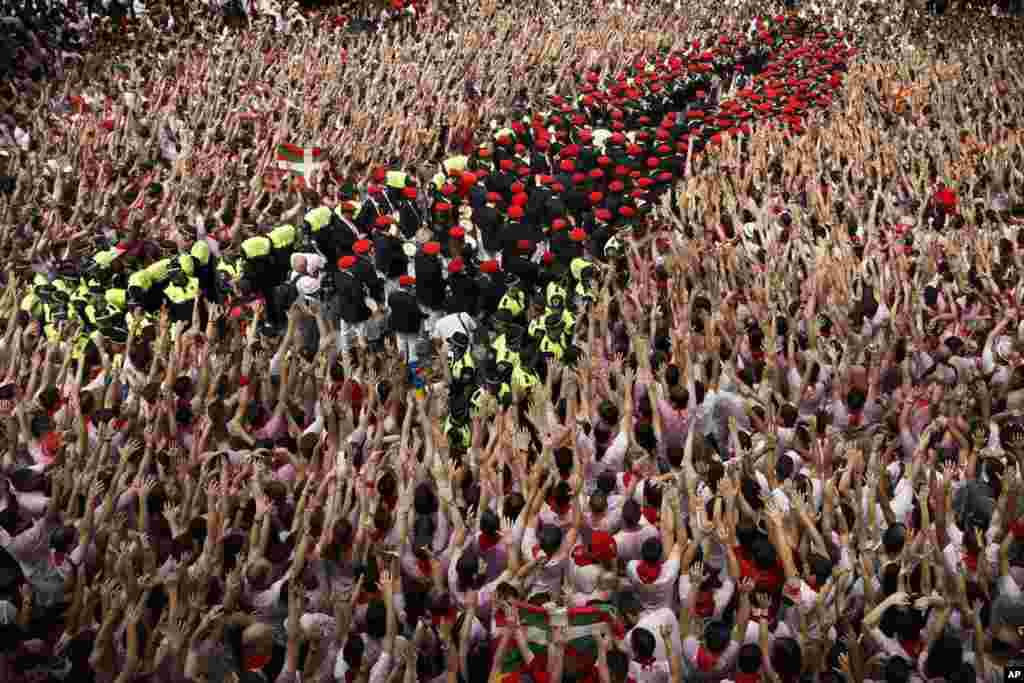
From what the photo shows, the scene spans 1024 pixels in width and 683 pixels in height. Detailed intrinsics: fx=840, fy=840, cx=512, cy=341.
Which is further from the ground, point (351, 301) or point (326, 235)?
point (326, 235)

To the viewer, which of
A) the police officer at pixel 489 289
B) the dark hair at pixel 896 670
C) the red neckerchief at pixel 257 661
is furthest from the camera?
the police officer at pixel 489 289

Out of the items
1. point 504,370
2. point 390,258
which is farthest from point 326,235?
point 504,370

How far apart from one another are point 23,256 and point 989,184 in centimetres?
1027

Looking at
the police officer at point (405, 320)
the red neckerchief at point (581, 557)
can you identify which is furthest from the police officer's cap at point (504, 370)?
the red neckerchief at point (581, 557)

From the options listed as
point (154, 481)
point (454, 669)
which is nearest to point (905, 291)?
point (454, 669)

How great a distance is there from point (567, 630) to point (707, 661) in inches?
26.1

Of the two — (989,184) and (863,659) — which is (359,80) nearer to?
(989,184)

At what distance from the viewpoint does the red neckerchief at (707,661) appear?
391 centimetres

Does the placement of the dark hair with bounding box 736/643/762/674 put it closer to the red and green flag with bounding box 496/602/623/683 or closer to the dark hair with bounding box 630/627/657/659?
the dark hair with bounding box 630/627/657/659

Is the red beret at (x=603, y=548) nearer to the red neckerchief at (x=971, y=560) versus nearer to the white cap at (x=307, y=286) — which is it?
the red neckerchief at (x=971, y=560)

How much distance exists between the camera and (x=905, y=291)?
682 cm

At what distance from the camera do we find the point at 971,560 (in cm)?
433

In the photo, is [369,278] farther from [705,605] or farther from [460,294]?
[705,605]

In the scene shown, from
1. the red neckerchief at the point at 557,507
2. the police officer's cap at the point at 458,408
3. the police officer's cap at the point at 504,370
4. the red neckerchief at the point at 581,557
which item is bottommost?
the police officer's cap at the point at 458,408
